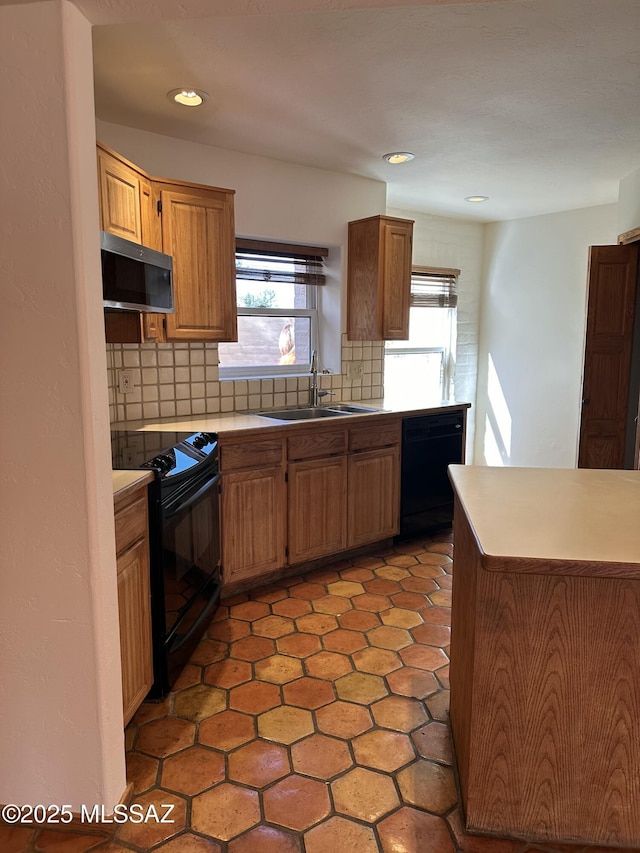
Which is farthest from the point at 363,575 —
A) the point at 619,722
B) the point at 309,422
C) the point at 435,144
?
the point at 435,144

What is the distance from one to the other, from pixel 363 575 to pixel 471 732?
5.79ft

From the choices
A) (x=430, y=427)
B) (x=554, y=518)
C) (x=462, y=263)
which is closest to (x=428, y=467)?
(x=430, y=427)

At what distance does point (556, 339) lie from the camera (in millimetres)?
4789

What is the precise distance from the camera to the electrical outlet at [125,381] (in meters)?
2.92

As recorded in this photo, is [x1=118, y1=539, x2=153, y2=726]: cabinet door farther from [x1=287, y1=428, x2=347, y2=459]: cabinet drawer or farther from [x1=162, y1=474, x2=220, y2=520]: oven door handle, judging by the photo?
[x1=287, y1=428, x2=347, y2=459]: cabinet drawer

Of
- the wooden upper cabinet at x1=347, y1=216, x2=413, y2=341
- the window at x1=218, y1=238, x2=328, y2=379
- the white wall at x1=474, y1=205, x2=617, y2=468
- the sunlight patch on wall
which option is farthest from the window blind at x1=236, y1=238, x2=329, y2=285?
the sunlight patch on wall

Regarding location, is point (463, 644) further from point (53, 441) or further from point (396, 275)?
point (396, 275)

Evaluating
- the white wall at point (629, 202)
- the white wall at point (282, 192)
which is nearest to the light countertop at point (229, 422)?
the white wall at point (282, 192)

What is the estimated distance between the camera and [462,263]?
5.18m

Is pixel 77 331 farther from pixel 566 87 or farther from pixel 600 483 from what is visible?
pixel 566 87

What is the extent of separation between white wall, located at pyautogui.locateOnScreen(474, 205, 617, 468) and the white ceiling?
3.58 feet

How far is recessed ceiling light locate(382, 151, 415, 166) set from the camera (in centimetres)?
328

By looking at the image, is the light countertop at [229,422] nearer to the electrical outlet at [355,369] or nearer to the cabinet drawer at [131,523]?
the electrical outlet at [355,369]

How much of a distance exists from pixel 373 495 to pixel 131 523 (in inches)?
72.3
